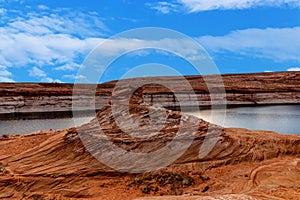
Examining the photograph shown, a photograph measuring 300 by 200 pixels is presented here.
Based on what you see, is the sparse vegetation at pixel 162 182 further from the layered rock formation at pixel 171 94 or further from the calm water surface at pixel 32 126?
the layered rock formation at pixel 171 94

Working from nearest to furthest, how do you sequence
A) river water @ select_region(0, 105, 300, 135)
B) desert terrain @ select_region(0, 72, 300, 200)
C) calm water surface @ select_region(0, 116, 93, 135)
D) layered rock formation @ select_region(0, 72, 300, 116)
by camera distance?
desert terrain @ select_region(0, 72, 300, 200), river water @ select_region(0, 105, 300, 135), calm water surface @ select_region(0, 116, 93, 135), layered rock formation @ select_region(0, 72, 300, 116)

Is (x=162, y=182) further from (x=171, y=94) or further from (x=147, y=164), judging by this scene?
(x=171, y=94)

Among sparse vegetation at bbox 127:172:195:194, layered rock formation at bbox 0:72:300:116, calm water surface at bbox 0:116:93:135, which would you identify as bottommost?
sparse vegetation at bbox 127:172:195:194

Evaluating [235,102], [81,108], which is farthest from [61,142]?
[235,102]

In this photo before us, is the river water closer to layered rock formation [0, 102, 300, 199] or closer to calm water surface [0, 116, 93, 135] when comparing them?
calm water surface [0, 116, 93, 135]

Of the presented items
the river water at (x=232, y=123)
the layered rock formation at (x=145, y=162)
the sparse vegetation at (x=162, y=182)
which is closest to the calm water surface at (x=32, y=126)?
the river water at (x=232, y=123)

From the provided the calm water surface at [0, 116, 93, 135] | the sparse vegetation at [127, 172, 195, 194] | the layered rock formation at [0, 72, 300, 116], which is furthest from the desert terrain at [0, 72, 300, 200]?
the layered rock formation at [0, 72, 300, 116]

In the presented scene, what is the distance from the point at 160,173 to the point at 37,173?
2755 mm

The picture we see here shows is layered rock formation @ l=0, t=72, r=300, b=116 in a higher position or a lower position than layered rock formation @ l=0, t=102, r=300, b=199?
higher

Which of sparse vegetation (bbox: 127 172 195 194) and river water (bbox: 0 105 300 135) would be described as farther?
river water (bbox: 0 105 300 135)

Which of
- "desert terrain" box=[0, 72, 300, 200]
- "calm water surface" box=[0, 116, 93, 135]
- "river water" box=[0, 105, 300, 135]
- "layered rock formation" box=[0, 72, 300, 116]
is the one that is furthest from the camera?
→ "layered rock formation" box=[0, 72, 300, 116]

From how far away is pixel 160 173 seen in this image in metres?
7.73

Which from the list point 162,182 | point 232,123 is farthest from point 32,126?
point 162,182

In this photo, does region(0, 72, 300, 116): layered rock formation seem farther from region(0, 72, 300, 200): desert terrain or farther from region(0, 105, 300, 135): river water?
region(0, 72, 300, 200): desert terrain
